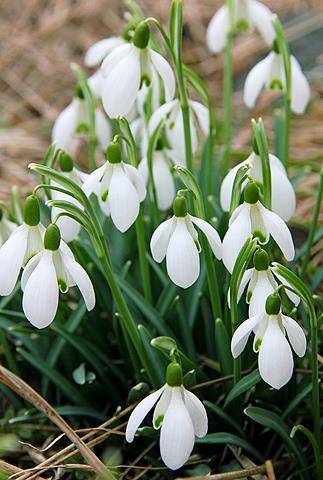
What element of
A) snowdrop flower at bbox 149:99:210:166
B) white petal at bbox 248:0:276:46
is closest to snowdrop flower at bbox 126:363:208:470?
snowdrop flower at bbox 149:99:210:166

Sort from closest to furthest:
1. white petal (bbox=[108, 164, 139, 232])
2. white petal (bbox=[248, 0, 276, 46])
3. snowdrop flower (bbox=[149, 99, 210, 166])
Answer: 1. white petal (bbox=[108, 164, 139, 232])
2. snowdrop flower (bbox=[149, 99, 210, 166])
3. white petal (bbox=[248, 0, 276, 46])

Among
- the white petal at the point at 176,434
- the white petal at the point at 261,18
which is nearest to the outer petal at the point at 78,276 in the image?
the white petal at the point at 176,434

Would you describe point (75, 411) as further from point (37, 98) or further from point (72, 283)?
point (37, 98)

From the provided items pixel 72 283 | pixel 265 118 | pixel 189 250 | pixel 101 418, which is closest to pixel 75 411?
pixel 101 418

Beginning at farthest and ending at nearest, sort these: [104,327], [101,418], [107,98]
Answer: [104,327] < [101,418] < [107,98]

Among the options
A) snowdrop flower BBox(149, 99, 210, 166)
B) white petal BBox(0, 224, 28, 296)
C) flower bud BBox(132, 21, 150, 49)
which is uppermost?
flower bud BBox(132, 21, 150, 49)

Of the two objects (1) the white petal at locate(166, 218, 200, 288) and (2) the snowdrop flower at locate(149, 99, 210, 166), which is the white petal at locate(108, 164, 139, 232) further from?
(2) the snowdrop flower at locate(149, 99, 210, 166)

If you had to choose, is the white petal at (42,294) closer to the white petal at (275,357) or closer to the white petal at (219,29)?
the white petal at (275,357)
